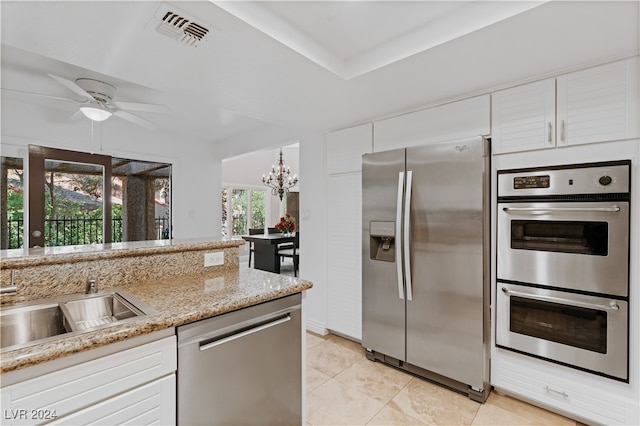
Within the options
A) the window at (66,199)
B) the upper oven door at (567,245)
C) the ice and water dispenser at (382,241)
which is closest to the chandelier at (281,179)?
the window at (66,199)

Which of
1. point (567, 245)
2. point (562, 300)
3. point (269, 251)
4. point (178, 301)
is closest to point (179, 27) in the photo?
point (178, 301)

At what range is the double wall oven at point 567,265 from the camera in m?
1.70

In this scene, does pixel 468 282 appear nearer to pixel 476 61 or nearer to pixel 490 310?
pixel 490 310

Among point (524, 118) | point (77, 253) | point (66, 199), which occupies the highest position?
point (524, 118)

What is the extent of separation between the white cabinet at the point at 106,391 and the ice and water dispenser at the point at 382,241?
1771 mm

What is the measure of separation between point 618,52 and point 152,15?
2.47m

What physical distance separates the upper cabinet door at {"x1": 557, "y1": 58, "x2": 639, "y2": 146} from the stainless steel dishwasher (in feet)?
6.38

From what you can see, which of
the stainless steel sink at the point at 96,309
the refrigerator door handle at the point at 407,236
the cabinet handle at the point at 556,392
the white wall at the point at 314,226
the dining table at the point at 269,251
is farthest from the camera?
the dining table at the point at 269,251

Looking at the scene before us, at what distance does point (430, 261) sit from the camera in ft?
7.41

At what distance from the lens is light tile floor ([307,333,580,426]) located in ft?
6.26

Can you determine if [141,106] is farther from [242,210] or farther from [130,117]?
[242,210]

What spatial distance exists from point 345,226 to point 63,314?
2.21m

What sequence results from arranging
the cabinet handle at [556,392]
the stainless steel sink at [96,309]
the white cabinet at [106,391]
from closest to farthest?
the white cabinet at [106,391] < the stainless steel sink at [96,309] < the cabinet handle at [556,392]

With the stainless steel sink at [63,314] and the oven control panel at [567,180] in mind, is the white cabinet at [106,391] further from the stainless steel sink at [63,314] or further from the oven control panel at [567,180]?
the oven control panel at [567,180]
